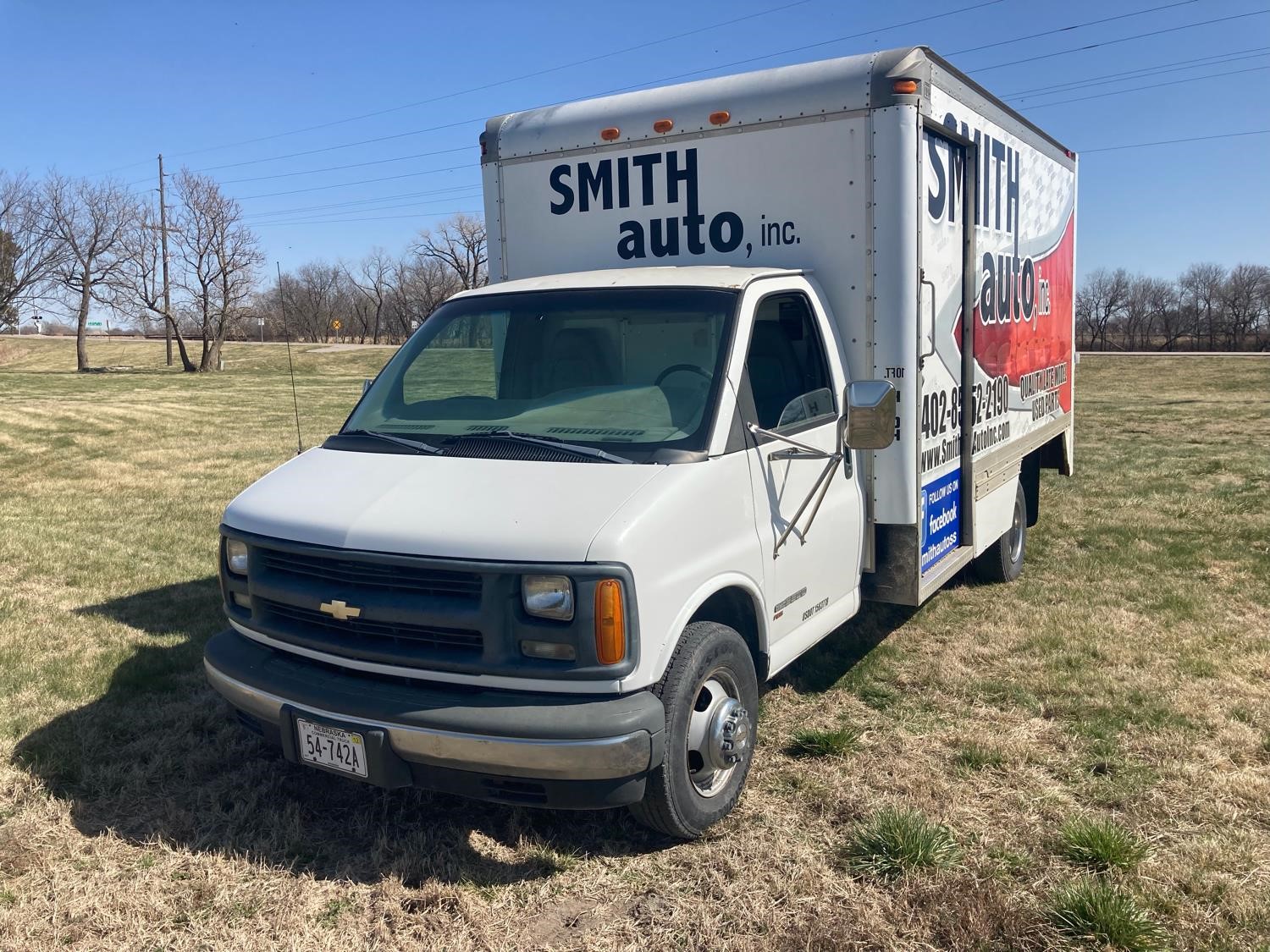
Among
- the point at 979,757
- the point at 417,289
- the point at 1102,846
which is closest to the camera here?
the point at 1102,846

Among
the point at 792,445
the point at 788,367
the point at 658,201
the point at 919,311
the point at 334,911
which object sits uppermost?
the point at 658,201

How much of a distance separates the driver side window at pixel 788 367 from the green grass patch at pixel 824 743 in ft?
4.77

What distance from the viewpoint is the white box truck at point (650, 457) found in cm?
337

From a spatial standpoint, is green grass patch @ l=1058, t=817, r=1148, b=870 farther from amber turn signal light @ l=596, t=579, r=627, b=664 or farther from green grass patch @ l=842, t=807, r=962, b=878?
amber turn signal light @ l=596, t=579, r=627, b=664

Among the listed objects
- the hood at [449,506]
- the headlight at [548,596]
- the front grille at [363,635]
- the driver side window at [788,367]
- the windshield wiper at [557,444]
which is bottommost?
the front grille at [363,635]

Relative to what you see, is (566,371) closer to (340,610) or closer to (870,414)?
(870,414)

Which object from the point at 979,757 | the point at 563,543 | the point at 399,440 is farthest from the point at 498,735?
the point at 979,757

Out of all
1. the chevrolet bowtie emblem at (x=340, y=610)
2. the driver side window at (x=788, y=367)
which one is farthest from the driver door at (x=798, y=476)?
the chevrolet bowtie emblem at (x=340, y=610)

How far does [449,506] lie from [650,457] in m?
0.74

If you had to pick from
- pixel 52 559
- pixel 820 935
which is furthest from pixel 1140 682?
pixel 52 559

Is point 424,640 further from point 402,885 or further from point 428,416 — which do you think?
point 428,416

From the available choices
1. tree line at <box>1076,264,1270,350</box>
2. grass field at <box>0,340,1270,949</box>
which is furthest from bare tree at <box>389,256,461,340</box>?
grass field at <box>0,340,1270,949</box>

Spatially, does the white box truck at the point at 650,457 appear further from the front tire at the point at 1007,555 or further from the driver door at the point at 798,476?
the front tire at the point at 1007,555

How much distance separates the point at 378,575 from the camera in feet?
11.6
